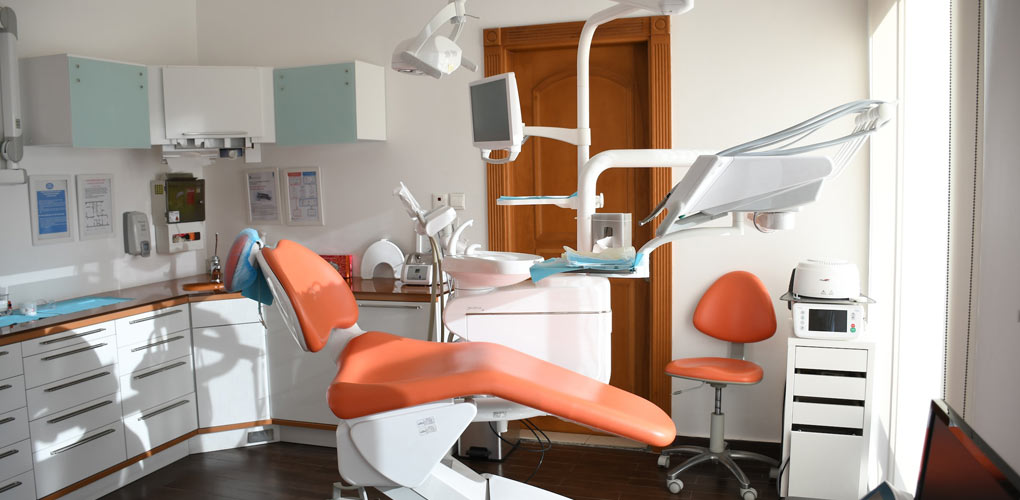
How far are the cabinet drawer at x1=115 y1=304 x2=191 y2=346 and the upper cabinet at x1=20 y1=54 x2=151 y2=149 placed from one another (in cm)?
90

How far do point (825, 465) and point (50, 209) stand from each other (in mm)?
3966

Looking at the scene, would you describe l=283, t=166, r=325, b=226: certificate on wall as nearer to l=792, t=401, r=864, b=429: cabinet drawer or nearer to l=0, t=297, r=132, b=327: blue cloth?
l=0, t=297, r=132, b=327: blue cloth

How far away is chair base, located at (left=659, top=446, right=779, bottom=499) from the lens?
3416 mm

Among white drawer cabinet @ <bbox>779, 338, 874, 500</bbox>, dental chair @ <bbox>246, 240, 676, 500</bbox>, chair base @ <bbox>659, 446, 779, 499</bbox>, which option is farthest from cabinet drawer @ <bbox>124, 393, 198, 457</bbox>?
white drawer cabinet @ <bbox>779, 338, 874, 500</bbox>

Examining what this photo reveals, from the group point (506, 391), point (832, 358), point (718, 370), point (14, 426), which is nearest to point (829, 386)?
point (832, 358)

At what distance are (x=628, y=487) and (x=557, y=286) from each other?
160 centimetres

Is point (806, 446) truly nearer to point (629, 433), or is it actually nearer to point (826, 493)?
point (826, 493)

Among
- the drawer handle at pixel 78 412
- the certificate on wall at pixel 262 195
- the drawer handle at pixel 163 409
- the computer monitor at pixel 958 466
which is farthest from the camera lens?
the certificate on wall at pixel 262 195

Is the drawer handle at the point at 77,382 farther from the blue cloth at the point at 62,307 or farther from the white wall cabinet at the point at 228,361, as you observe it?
the white wall cabinet at the point at 228,361

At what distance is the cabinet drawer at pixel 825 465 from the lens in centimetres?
321

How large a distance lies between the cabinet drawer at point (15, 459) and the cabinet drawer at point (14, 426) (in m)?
0.02

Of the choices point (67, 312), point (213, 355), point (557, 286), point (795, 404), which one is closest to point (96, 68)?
point (67, 312)

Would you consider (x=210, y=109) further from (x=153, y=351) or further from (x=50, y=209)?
(x=153, y=351)

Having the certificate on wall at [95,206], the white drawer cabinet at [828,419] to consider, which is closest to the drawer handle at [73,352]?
the certificate on wall at [95,206]
